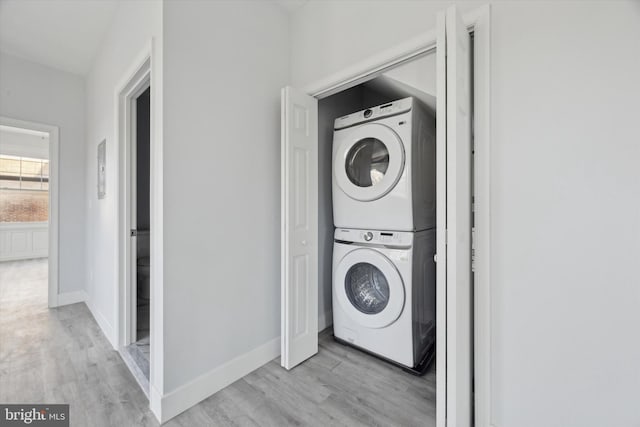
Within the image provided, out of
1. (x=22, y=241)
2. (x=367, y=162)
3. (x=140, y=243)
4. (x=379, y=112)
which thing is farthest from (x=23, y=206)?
(x=379, y=112)

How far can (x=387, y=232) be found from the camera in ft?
6.30

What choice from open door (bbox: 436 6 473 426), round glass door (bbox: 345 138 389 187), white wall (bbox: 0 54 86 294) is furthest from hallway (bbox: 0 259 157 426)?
round glass door (bbox: 345 138 389 187)

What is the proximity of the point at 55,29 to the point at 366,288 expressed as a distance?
3363 millimetres

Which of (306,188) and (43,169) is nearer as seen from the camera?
(306,188)

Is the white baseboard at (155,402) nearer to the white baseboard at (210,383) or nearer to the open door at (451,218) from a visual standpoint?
the white baseboard at (210,383)

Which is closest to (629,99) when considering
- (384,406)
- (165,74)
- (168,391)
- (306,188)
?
(306,188)

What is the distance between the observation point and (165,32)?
1.41 meters

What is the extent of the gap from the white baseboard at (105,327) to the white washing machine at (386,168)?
195 cm

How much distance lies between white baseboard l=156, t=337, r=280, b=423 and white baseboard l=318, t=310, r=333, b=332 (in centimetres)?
55

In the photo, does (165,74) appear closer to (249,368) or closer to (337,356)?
(249,368)

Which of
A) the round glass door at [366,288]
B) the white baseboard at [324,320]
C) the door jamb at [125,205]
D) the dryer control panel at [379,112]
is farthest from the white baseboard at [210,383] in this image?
the dryer control panel at [379,112]

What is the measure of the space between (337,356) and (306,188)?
4.14 ft

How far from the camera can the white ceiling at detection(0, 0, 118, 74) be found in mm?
2043

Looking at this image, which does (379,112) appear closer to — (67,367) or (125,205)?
(125,205)
